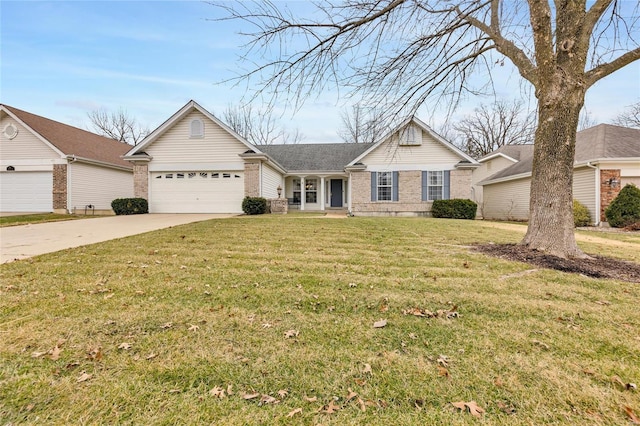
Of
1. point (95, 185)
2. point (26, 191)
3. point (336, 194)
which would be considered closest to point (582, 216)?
point (336, 194)

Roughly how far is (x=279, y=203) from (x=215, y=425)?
15455 mm

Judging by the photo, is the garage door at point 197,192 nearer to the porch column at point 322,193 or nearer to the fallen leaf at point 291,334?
the porch column at point 322,193

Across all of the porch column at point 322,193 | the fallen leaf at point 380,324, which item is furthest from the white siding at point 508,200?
the fallen leaf at point 380,324

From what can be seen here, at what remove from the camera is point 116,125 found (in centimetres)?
3744

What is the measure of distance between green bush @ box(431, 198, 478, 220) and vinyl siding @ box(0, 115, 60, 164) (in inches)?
842

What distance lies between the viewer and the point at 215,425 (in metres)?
1.75

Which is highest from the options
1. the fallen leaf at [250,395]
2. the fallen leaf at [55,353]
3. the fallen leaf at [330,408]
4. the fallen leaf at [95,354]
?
the fallen leaf at [55,353]

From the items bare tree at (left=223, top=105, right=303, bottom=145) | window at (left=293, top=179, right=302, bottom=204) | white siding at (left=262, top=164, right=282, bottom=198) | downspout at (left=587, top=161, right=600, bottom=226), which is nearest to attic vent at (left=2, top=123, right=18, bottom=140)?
white siding at (left=262, top=164, right=282, bottom=198)

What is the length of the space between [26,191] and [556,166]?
77.0ft

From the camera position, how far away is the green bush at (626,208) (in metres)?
11.8

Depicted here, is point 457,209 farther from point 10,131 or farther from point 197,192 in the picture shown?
point 10,131

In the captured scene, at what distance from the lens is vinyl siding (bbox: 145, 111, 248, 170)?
16.3m

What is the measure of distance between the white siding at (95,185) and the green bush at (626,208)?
25.8 metres

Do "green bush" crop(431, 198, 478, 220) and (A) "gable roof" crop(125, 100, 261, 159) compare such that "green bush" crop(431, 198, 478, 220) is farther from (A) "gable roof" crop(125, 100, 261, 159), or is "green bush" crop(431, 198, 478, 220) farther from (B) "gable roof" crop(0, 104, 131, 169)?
(B) "gable roof" crop(0, 104, 131, 169)
